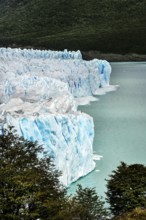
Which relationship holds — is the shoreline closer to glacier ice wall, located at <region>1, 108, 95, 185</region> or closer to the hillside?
the hillside

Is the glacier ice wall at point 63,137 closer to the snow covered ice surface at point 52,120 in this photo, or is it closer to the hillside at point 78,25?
the snow covered ice surface at point 52,120

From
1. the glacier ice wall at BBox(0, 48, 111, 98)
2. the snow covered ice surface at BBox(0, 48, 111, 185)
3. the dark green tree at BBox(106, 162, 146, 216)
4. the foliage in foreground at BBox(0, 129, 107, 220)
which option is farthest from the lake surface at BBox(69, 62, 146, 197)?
the foliage in foreground at BBox(0, 129, 107, 220)

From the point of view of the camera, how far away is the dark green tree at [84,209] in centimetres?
704

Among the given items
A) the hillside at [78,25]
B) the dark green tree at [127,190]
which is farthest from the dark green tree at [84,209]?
the hillside at [78,25]

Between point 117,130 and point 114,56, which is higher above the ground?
point 114,56

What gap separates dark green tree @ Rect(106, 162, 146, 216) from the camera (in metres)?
9.26

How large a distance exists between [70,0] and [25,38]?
423 inches

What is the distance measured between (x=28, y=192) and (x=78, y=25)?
57600mm

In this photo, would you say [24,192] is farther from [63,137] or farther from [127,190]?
[63,137]

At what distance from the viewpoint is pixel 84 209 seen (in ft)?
24.7

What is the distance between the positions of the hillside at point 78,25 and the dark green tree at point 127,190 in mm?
46461

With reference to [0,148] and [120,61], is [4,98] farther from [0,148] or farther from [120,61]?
[120,61]

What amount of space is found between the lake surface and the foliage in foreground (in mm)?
3793

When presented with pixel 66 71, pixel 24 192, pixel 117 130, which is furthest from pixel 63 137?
pixel 66 71
